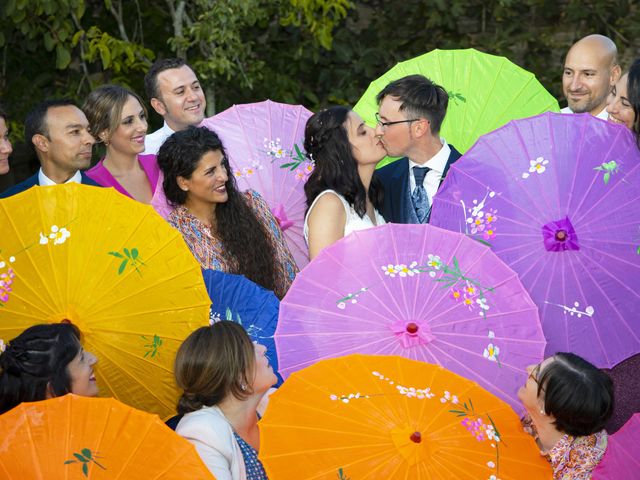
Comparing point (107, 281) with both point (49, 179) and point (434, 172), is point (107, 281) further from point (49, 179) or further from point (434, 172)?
point (434, 172)

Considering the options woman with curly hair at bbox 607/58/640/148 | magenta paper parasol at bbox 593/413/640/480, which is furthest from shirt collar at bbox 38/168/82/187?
magenta paper parasol at bbox 593/413/640/480

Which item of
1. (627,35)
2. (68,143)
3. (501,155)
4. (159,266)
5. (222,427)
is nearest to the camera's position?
(222,427)

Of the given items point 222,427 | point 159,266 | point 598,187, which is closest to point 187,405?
point 222,427

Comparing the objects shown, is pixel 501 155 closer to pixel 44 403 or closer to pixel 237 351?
pixel 237 351

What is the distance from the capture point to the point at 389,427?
2826mm

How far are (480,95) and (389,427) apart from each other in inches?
87.6

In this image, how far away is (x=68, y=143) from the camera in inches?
173

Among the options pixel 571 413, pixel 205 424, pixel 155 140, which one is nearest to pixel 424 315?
pixel 571 413

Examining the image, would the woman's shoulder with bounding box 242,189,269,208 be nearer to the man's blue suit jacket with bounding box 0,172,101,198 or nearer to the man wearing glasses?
the man wearing glasses

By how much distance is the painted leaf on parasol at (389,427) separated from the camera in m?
2.75

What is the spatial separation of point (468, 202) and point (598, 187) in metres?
0.45

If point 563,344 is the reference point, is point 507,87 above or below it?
above

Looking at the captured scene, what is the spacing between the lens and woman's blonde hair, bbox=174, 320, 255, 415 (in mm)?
3143

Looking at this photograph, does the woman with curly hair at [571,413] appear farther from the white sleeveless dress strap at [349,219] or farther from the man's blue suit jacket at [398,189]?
the man's blue suit jacket at [398,189]
